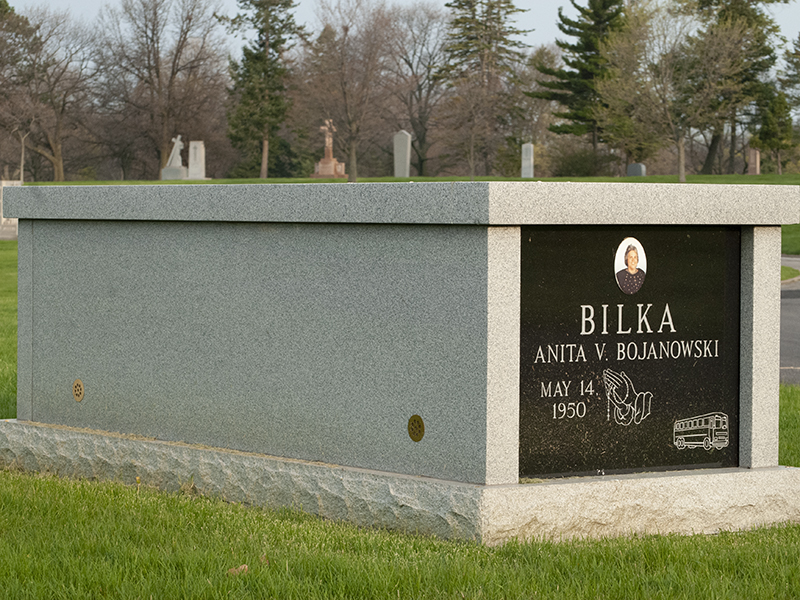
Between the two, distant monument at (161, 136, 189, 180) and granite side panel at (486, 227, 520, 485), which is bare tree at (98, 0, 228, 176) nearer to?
distant monument at (161, 136, 189, 180)

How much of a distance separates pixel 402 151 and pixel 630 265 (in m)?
49.5

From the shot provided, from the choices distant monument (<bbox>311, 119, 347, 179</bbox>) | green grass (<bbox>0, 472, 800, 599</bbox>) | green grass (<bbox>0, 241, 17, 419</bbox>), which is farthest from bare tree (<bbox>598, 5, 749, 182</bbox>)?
green grass (<bbox>0, 472, 800, 599</bbox>)

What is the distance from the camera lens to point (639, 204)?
4.42 meters

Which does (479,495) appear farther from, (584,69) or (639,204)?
(584,69)

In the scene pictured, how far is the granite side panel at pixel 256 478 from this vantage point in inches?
163

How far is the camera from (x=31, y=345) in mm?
5984

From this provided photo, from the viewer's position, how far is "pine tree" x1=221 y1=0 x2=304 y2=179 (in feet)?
205

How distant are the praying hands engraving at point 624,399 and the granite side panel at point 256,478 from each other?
0.87m

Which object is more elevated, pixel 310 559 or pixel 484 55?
pixel 484 55

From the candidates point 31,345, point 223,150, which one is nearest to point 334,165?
point 223,150

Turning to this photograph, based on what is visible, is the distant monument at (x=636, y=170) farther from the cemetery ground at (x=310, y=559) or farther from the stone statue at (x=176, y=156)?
the cemetery ground at (x=310, y=559)

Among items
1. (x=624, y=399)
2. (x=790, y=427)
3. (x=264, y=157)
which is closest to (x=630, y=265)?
(x=624, y=399)

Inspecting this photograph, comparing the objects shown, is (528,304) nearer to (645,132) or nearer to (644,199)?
(644,199)

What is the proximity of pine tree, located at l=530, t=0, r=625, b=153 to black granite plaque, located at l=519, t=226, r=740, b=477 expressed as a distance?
53536 mm
